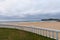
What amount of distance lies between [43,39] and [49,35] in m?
0.48

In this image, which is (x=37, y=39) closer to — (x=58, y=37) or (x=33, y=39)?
(x=33, y=39)

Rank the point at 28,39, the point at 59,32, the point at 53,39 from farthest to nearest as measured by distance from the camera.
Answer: the point at 28,39
the point at 53,39
the point at 59,32

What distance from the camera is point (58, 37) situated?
21.2ft

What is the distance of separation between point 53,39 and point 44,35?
1372 millimetres

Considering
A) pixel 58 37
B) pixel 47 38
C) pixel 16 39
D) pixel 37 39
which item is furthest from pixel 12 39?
pixel 58 37

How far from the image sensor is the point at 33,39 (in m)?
8.06

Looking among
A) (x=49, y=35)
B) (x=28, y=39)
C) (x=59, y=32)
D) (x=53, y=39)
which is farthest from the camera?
(x=28, y=39)

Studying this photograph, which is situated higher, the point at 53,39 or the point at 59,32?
the point at 59,32

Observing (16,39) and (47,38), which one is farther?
(16,39)

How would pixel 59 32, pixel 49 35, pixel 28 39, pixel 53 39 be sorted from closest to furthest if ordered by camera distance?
pixel 59 32, pixel 53 39, pixel 49 35, pixel 28 39

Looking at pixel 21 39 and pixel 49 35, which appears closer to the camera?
pixel 49 35

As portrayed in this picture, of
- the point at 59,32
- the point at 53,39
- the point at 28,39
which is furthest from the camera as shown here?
the point at 28,39

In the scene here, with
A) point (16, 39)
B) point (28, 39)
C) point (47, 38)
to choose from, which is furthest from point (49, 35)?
point (16, 39)

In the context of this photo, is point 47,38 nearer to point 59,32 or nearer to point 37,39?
point 37,39
